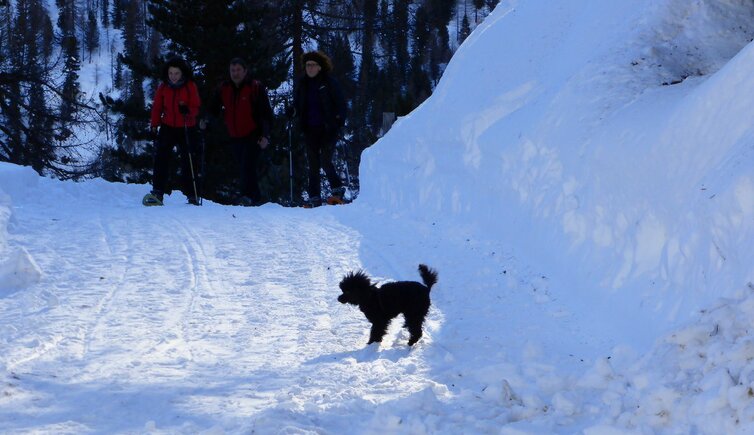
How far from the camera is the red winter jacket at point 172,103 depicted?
39.1ft

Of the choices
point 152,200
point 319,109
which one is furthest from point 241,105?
point 152,200

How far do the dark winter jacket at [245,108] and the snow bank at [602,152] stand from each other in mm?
2219

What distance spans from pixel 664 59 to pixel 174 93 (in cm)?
694

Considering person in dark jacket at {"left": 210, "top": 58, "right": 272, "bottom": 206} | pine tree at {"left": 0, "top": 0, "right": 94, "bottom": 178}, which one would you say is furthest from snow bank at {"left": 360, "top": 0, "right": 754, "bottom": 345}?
pine tree at {"left": 0, "top": 0, "right": 94, "bottom": 178}

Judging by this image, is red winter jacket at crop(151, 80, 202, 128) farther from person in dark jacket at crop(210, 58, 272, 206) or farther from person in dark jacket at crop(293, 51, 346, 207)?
person in dark jacket at crop(293, 51, 346, 207)

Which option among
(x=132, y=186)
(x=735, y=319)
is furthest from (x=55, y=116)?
(x=735, y=319)

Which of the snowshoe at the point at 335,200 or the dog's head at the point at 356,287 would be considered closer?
the dog's head at the point at 356,287

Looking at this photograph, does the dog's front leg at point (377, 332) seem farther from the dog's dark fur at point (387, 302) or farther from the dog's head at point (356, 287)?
the dog's head at point (356, 287)

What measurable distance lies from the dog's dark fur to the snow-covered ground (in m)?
0.19

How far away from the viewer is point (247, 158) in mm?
12734

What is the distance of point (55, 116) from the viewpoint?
17000 mm

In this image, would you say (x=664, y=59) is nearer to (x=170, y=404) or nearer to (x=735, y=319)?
(x=735, y=319)

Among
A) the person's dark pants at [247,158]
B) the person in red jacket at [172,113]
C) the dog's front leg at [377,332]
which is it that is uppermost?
the person in red jacket at [172,113]

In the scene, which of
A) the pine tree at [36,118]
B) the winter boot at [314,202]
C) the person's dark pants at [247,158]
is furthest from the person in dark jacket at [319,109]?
the pine tree at [36,118]
